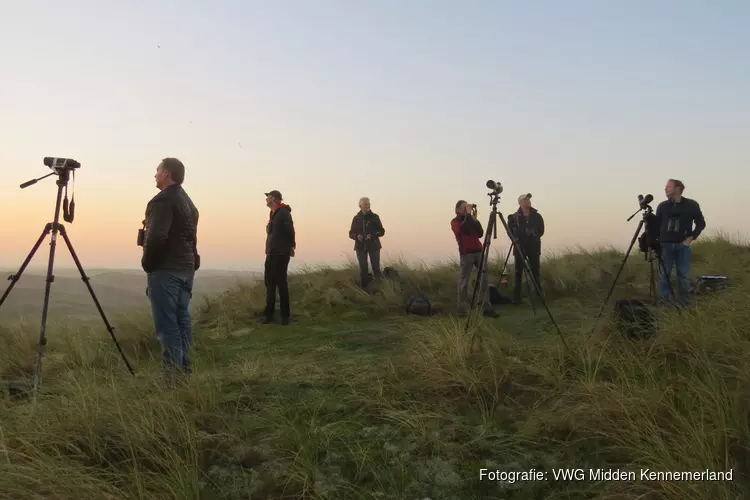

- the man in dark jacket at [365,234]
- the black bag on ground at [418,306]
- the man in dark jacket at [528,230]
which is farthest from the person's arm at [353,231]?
the man in dark jacket at [528,230]

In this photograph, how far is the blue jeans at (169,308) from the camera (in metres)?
4.23

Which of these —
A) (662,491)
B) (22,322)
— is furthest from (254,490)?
(22,322)

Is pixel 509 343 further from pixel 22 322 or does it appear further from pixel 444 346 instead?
pixel 22 322

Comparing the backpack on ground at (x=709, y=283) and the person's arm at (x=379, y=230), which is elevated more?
the person's arm at (x=379, y=230)

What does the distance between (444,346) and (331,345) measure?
2006 millimetres

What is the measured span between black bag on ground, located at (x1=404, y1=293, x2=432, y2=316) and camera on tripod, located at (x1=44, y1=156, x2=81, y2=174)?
550 centimetres

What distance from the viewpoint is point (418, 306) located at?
8375 mm

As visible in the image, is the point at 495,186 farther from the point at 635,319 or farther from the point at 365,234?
the point at 365,234

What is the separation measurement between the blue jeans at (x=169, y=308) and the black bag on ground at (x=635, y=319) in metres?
3.93

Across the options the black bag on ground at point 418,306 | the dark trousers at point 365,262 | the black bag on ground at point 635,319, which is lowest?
the black bag on ground at point 418,306

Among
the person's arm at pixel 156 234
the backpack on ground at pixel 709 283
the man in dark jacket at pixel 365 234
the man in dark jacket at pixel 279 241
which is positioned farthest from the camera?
the man in dark jacket at pixel 365 234

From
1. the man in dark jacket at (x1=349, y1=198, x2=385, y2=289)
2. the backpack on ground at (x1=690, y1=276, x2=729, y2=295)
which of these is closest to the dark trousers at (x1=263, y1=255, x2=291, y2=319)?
the man in dark jacket at (x1=349, y1=198, x2=385, y2=289)

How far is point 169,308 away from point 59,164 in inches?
60.1

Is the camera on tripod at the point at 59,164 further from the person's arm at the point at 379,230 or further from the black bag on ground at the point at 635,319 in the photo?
the person's arm at the point at 379,230
